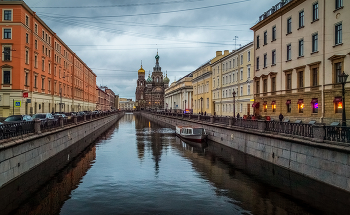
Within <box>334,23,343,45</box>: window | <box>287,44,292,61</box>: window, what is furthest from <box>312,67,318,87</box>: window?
<box>287,44,292,61</box>: window

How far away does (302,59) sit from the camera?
3203 cm

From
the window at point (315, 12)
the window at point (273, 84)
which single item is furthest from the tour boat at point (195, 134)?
the window at point (315, 12)

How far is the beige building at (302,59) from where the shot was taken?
2697 centimetres

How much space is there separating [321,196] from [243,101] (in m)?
39.3

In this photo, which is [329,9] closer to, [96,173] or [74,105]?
[96,173]

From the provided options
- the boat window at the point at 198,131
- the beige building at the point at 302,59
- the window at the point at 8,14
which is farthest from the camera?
the window at the point at 8,14

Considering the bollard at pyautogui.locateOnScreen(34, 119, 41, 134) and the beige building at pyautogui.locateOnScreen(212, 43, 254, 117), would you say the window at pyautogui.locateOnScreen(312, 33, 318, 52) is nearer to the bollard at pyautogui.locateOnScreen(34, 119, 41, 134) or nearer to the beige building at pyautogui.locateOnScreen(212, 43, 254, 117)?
the beige building at pyautogui.locateOnScreen(212, 43, 254, 117)

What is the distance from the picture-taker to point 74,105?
77.8 meters

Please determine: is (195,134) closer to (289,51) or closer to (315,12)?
(289,51)

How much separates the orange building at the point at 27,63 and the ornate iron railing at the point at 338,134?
28.7m

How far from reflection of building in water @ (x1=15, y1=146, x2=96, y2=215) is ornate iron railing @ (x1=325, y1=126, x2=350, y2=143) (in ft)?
44.5

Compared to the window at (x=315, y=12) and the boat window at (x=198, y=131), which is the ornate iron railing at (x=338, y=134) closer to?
the window at (x=315, y=12)

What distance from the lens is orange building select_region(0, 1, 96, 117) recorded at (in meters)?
41.2

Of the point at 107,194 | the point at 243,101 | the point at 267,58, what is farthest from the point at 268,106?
the point at 107,194
